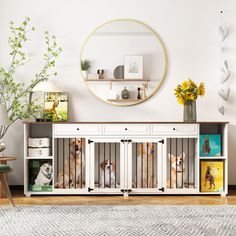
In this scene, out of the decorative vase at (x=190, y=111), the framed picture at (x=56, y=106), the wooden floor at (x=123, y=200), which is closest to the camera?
the wooden floor at (x=123, y=200)

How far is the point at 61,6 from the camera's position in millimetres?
4875

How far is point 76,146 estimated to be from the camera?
4.54m

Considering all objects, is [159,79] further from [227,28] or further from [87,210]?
[87,210]

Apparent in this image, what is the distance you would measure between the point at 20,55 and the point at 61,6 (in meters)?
0.71

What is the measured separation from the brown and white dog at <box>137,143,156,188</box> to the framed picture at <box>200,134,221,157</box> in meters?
0.52

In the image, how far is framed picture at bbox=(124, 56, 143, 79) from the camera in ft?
15.9

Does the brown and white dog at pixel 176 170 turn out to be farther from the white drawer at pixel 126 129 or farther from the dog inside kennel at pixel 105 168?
the dog inside kennel at pixel 105 168

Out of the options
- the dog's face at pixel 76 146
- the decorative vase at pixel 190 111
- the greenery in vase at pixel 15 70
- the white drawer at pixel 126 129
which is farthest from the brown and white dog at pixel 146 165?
the greenery in vase at pixel 15 70

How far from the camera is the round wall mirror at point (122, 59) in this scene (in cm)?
485

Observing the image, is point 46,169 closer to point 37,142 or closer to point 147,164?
point 37,142

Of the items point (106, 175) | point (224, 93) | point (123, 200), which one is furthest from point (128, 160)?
point (224, 93)

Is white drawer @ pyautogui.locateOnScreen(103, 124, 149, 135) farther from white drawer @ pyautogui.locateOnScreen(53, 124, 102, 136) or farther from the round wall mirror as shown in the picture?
the round wall mirror

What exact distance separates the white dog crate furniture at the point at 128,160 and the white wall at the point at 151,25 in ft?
1.33

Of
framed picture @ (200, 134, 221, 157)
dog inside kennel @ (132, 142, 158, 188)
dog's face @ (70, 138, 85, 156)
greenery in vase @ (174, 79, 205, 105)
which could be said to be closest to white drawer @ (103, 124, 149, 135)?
dog inside kennel @ (132, 142, 158, 188)
